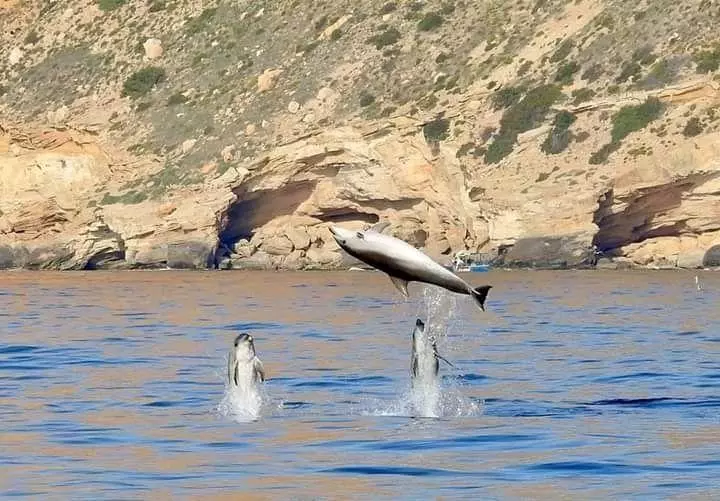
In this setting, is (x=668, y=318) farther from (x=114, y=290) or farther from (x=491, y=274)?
(x=491, y=274)

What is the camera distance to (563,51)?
98312 millimetres

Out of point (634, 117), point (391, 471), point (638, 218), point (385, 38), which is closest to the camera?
point (391, 471)

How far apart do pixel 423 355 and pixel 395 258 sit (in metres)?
5.95

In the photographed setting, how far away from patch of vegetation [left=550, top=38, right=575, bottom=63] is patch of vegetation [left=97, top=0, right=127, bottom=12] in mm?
38048

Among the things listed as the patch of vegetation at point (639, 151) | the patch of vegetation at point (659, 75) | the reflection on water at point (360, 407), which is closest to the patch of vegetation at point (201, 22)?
the patch of vegetation at point (659, 75)

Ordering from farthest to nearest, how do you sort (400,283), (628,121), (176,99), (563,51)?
(176,99)
(563,51)
(628,121)
(400,283)

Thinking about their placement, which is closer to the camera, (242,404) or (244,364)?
(244,364)

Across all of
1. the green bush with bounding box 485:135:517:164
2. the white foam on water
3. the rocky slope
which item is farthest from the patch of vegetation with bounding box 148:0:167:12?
the white foam on water

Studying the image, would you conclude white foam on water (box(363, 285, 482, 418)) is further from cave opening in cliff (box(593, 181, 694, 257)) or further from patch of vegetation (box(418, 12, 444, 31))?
patch of vegetation (box(418, 12, 444, 31))

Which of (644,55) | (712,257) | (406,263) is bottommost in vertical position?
(406,263)

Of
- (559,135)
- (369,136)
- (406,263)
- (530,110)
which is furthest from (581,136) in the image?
(406,263)

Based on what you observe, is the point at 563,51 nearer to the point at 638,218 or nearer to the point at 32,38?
the point at 638,218

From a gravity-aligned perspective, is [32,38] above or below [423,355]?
above

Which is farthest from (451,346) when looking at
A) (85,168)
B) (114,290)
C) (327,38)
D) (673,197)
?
(327,38)
